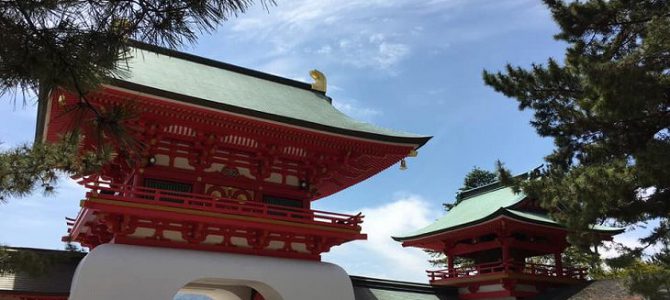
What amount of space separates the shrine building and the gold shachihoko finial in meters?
2.81

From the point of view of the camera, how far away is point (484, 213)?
1948 cm

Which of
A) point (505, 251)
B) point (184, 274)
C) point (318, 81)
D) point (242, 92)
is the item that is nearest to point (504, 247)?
point (505, 251)

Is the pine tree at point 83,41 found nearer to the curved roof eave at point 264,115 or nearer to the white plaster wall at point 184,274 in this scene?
the curved roof eave at point 264,115

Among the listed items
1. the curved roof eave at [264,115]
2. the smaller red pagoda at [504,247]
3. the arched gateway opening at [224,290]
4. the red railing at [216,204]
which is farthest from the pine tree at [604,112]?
the arched gateway opening at [224,290]

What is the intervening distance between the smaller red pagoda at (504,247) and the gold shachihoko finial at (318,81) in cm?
674

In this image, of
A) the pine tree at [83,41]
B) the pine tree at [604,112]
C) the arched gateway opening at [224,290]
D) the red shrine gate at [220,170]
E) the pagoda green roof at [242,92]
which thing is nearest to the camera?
the pine tree at [83,41]

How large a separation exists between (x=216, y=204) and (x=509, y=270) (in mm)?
9988

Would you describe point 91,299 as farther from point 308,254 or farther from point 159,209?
point 308,254

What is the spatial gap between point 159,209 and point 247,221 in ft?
6.49

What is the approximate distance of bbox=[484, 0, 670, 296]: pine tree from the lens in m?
8.50

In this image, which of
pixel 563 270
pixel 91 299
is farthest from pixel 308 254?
pixel 563 270

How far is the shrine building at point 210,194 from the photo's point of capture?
11.2 meters

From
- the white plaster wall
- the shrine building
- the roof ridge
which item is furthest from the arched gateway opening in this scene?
the roof ridge

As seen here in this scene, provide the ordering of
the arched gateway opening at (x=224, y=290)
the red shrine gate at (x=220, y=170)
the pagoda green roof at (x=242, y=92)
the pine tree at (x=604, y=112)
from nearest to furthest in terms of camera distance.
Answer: the pine tree at (x=604, y=112) → the red shrine gate at (x=220, y=170) → the pagoda green roof at (x=242, y=92) → the arched gateway opening at (x=224, y=290)
